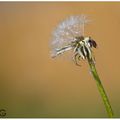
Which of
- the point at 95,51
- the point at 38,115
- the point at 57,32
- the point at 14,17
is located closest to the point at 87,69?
the point at 95,51

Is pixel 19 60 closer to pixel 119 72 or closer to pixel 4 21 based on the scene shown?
pixel 4 21

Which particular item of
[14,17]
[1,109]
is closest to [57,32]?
[14,17]

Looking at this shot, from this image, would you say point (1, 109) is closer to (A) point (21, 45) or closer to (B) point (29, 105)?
(B) point (29, 105)

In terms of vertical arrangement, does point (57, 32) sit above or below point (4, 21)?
below

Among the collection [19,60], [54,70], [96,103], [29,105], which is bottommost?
[96,103]

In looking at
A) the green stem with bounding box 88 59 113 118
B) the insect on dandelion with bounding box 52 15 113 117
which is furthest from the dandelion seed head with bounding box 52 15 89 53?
the green stem with bounding box 88 59 113 118

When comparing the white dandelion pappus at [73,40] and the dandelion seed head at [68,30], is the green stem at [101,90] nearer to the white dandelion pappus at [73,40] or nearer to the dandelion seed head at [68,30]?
the white dandelion pappus at [73,40]
